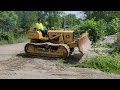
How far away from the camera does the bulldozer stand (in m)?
10.5

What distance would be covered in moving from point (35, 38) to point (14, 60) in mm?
1611

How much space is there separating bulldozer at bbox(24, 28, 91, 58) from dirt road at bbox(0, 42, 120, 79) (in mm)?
510

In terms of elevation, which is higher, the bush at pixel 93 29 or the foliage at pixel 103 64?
the bush at pixel 93 29

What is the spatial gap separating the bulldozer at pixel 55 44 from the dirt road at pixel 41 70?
510 millimetres

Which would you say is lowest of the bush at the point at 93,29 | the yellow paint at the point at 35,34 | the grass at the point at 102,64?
the grass at the point at 102,64

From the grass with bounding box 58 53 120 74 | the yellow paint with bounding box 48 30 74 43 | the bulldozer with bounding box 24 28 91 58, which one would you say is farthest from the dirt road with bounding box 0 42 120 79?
the yellow paint with bounding box 48 30 74 43

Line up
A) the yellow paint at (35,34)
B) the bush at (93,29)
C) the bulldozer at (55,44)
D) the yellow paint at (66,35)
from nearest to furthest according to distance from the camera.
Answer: the bulldozer at (55,44) → the yellow paint at (66,35) → the yellow paint at (35,34) → the bush at (93,29)

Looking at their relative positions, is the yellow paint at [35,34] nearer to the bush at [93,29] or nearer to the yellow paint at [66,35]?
the yellow paint at [66,35]

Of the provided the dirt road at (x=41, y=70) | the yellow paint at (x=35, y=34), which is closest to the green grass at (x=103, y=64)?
the dirt road at (x=41, y=70)

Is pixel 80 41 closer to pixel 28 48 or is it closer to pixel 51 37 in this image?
pixel 51 37

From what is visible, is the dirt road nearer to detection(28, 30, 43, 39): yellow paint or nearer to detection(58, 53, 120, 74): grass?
detection(58, 53, 120, 74): grass

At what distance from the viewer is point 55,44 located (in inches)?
425

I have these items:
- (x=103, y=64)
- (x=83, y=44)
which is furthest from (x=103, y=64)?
(x=83, y=44)

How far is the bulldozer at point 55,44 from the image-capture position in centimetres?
1053
